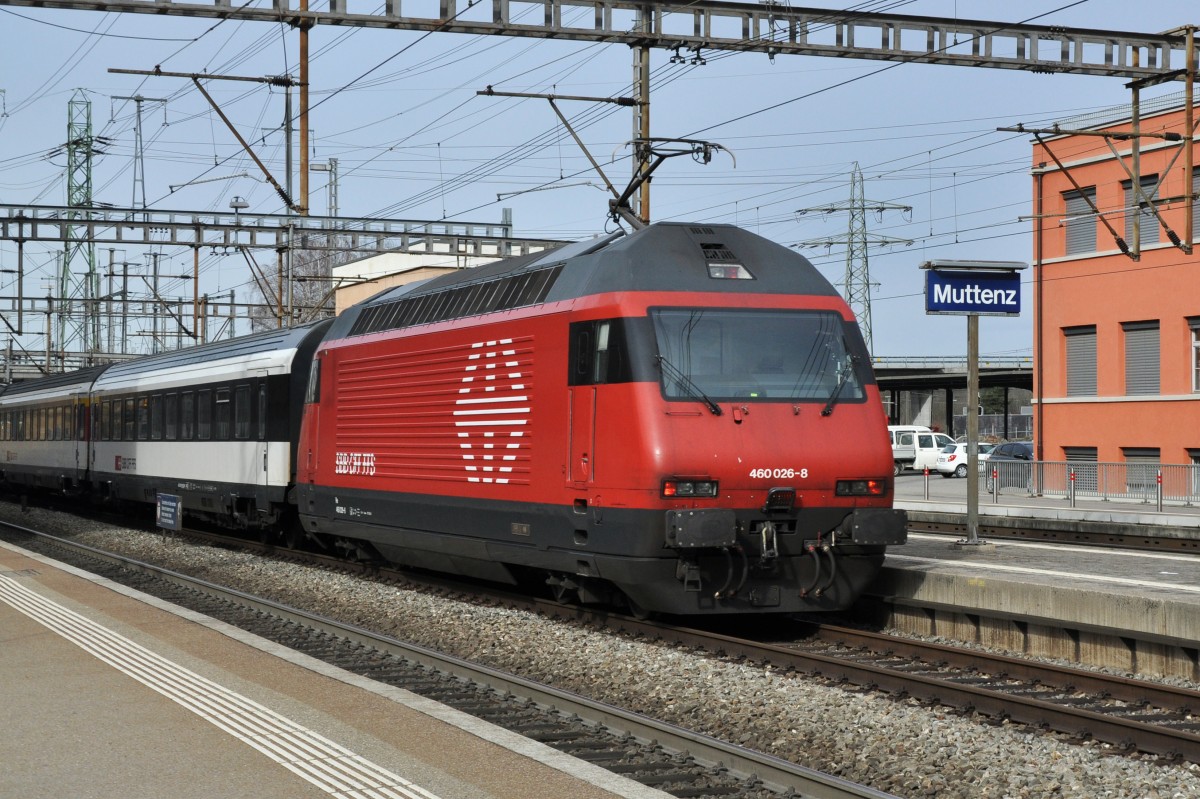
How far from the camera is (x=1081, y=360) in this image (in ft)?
125

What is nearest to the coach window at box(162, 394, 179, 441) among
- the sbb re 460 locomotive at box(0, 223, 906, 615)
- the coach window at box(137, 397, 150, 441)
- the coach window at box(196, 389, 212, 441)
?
the coach window at box(137, 397, 150, 441)

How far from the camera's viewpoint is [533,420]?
1307 cm

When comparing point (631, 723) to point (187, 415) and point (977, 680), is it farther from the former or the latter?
point (187, 415)

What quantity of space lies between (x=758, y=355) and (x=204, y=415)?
48.8 feet

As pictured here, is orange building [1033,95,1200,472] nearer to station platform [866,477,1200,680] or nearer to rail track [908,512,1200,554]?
rail track [908,512,1200,554]

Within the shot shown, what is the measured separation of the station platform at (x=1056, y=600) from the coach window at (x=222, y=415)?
11390 mm

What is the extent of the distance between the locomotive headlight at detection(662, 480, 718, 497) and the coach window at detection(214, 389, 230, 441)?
13.6 m

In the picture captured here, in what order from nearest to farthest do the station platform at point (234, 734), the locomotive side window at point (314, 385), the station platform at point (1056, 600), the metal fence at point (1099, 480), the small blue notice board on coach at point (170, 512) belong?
the station platform at point (234, 734) < the station platform at point (1056, 600) < the locomotive side window at point (314, 385) < the small blue notice board on coach at point (170, 512) < the metal fence at point (1099, 480)

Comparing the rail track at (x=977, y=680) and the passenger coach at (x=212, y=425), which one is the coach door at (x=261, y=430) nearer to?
the passenger coach at (x=212, y=425)

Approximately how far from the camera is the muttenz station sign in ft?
52.9

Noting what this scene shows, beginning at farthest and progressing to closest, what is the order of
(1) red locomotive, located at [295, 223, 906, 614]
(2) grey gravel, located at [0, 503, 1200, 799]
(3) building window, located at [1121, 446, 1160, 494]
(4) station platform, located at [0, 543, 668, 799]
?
(3) building window, located at [1121, 446, 1160, 494]
(1) red locomotive, located at [295, 223, 906, 614]
(2) grey gravel, located at [0, 503, 1200, 799]
(4) station platform, located at [0, 543, 668, 799]

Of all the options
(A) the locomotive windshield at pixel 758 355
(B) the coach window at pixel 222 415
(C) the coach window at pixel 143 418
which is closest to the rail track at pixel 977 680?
(A) the locomotive windshield at pixel 758 355

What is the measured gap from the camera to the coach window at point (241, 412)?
22.2m

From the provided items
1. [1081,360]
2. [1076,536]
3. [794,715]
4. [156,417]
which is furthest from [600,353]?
[1081,360]
